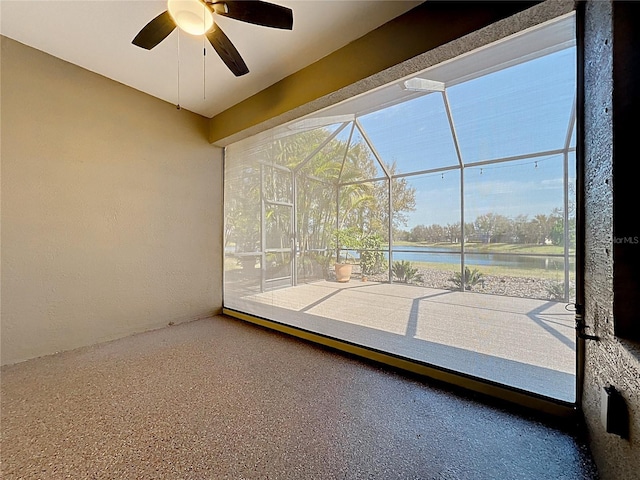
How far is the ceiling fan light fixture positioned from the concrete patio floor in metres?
2.27

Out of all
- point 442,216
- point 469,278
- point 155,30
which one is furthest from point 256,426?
point 155,30

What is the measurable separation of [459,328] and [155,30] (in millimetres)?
2883

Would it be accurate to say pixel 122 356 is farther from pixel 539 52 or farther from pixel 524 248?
pixel 539 52

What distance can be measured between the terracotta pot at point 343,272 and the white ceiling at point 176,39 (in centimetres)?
191

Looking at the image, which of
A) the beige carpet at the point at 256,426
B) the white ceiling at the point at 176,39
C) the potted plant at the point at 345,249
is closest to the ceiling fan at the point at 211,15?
the white ceiling at the point at 176,39

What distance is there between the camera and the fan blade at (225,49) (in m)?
1.66

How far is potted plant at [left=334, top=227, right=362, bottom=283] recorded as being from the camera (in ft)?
8.59

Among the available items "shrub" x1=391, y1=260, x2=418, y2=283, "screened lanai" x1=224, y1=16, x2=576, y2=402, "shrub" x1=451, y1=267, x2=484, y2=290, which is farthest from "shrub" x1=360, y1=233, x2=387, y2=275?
"shrub" x1=451, y1=267, x2=484, y2=290

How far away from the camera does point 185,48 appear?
7.25ft

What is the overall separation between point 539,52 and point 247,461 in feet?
9.11

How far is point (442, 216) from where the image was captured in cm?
201

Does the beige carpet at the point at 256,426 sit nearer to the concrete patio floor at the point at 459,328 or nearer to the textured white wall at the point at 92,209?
the concrete patio floor at the point at 459,328

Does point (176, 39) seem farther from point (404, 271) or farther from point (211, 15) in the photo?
point (404, 271)

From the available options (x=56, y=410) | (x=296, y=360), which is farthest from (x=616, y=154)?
(x=56, y=410)
